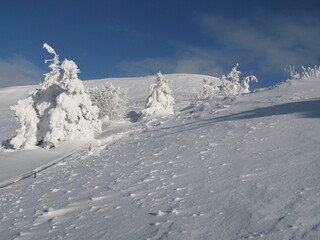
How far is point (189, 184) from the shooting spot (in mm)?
5801

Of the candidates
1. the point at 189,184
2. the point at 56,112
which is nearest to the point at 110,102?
the point at 56,112

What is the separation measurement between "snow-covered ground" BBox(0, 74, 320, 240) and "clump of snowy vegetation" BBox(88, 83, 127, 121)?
27.1ft

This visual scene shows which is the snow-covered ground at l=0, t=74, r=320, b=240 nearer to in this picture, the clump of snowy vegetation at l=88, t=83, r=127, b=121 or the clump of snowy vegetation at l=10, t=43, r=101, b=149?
the clump of snowy vegetation at l=10, t=43, r=101, b=149

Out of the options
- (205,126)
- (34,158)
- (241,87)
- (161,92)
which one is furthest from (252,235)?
(241,87)

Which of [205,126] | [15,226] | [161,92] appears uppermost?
[161,92]

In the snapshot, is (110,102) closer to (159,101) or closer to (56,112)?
(159,101)

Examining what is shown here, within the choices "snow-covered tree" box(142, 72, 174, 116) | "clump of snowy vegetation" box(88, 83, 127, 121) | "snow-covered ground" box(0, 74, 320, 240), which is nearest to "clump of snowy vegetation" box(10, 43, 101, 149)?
"snow-covered ground" box(0, 74, 320, 240)

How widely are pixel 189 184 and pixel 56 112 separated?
10.4 meters

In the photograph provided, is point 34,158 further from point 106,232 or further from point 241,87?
point 241,87

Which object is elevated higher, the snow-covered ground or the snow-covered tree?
the snow-covered tree

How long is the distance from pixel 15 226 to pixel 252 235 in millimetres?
4178

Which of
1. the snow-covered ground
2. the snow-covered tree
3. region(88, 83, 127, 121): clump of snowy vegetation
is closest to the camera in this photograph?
the snow-covered ground

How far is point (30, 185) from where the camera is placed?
27.7 ft

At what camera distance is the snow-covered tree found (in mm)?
18625
